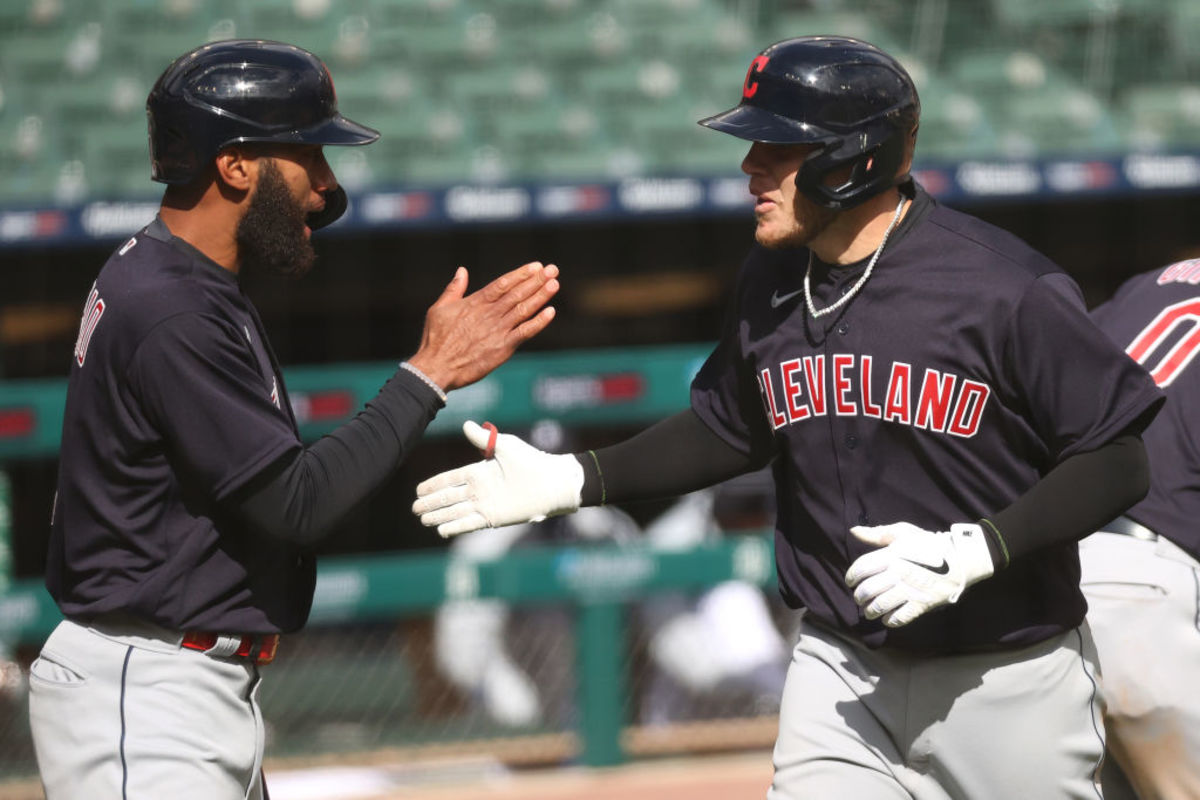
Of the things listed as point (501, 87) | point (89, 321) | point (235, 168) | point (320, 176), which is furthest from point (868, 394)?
point (501, 87)

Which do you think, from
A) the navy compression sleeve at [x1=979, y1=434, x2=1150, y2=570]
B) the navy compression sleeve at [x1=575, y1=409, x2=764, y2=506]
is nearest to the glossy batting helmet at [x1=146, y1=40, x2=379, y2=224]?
the navy compression sleeve at [x1=575, y1=409, x2=764, y2=506]

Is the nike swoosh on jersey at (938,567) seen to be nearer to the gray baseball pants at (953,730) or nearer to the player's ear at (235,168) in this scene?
the gray baseball pants at (953,730)

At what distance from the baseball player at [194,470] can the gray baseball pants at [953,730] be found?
2.82 feet

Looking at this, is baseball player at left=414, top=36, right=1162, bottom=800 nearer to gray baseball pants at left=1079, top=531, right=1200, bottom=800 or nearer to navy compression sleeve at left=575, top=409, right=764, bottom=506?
navy compression sleeve at left=575, top=409, right=764, bottom=506

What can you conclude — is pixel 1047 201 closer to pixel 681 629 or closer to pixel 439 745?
pixel 681 629

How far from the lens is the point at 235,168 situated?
2.62 meters

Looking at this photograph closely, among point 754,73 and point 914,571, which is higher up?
point 754,73

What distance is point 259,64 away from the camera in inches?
103

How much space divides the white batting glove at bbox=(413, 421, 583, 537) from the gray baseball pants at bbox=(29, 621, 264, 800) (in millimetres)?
467

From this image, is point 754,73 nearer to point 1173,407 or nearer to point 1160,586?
point 1173,407

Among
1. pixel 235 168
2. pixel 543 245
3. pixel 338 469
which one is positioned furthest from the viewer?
pixel 543 245

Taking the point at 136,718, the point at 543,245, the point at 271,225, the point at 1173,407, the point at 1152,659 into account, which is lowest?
the point at 543,245

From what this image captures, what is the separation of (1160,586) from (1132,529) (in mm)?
150

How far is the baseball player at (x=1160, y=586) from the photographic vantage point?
2.98 m
